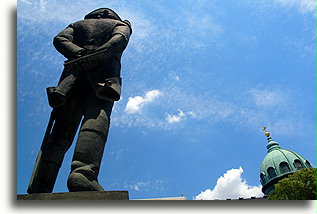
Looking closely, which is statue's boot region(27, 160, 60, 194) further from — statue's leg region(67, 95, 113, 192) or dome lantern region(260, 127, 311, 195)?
dome lantern region(260, 127, 311, 195)

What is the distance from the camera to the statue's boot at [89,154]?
2928mm

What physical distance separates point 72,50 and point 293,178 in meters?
11.9

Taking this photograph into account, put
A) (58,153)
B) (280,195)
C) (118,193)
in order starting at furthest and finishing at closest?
(280,195), (58,153), (118,193)

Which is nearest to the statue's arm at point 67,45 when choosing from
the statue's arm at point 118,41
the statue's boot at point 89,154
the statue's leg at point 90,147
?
the statue's arm at point 118,41

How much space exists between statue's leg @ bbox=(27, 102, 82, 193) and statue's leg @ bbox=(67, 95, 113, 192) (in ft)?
0.86

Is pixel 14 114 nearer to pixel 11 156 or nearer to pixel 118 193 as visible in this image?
pixel 11 156

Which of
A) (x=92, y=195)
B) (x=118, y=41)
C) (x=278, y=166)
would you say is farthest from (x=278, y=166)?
(x=92, y=195)

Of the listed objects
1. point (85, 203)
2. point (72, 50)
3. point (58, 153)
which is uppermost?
point (72, 50)

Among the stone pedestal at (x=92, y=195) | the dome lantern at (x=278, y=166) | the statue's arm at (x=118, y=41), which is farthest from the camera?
the dome lantern at (x=278, y=166)

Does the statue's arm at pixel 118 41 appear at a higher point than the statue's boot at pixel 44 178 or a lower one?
higher

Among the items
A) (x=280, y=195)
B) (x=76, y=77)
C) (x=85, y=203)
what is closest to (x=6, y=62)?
(x=76, y=77)

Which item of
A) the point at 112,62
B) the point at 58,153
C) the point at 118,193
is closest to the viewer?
the point at 118,193

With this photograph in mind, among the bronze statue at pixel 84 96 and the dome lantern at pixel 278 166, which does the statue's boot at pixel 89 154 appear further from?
the dome lantern at pixel 278 166

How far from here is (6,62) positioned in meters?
3.94
